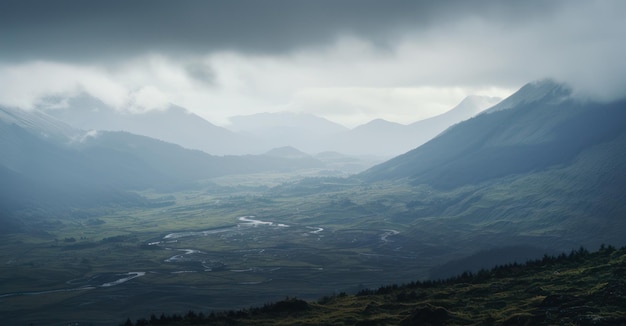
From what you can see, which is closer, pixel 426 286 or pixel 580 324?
pixel 580 324

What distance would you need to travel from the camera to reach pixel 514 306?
93.9 meters

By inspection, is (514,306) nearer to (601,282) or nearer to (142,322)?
(601,282)

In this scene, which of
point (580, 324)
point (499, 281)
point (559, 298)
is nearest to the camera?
point (580, 324)

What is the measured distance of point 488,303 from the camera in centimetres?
10006

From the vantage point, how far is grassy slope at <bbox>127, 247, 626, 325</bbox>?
8444cm

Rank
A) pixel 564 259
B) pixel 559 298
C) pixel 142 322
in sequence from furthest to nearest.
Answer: pixel 564 259 < pixel 142 322 < pixel 559 298

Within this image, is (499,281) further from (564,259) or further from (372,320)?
(372,320)

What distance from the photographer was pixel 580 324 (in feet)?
249

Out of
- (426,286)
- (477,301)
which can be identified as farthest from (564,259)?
(477,301)

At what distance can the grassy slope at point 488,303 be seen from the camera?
8444cm

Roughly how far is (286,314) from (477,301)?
35.1 meters

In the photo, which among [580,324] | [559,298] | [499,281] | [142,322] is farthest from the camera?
[499,281]

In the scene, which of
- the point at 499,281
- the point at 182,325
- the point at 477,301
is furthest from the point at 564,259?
the point at 182,325

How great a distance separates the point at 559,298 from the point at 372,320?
30.5 meters
